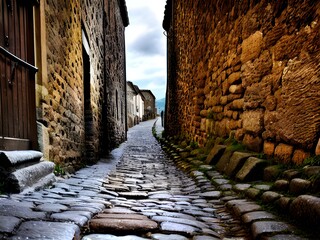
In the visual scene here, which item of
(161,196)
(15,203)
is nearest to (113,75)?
(161,196)

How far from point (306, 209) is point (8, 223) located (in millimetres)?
1776

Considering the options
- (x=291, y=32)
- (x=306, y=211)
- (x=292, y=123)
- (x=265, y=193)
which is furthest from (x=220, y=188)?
(x=291, y=32)

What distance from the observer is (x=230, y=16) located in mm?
4340

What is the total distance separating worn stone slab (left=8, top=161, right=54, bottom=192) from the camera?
7.84 ft

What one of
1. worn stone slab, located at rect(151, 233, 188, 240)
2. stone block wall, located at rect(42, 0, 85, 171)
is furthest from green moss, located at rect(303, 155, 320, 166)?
stone block wall, located at rect(42, 0, 85, 171)

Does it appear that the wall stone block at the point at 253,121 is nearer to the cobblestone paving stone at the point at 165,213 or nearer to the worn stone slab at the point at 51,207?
the cobblestone paving stone at the point at 165,213

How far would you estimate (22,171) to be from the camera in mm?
2531

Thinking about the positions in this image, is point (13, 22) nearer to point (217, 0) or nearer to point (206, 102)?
point (217, 0)

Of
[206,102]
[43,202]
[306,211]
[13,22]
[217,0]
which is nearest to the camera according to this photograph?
[306,211]

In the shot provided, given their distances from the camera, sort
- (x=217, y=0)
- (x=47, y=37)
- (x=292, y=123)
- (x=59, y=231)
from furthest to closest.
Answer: (x=217, y=0) → (x=47, y=37) → (x=292, y=123) → (x=59, y=231)

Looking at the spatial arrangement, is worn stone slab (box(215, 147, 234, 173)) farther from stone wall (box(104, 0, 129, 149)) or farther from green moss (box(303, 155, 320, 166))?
stone wall (box(104, 0, 129, 149))

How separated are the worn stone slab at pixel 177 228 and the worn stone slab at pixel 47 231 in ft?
1.99

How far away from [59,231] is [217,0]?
4571mm

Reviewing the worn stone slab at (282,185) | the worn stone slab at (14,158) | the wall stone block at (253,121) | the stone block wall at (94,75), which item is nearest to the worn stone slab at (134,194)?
the worn stone slab at (14,158)
